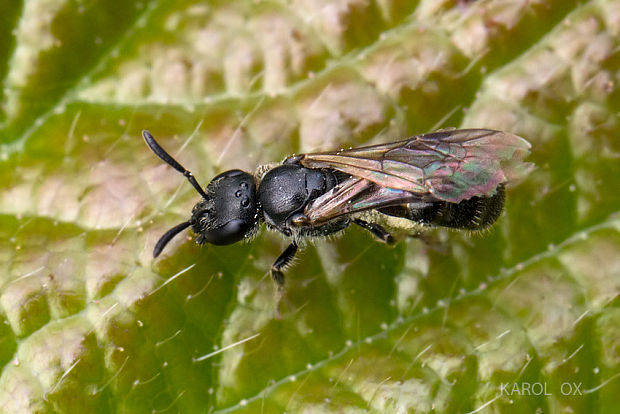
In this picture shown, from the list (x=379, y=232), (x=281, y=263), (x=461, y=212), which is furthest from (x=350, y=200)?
(x=461, y=212)

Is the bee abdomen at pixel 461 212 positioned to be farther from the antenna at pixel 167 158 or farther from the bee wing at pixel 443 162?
the antenna at pixel 167 158

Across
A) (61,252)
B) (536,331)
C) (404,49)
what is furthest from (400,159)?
(61,252)

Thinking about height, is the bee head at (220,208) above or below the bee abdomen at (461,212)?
above

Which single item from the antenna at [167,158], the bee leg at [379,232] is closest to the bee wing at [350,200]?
the bee leg at [379,232]

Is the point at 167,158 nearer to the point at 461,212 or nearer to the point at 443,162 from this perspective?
the point at 443,162

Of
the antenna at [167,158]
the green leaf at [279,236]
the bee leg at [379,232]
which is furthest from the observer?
the bee leg at [379,232]

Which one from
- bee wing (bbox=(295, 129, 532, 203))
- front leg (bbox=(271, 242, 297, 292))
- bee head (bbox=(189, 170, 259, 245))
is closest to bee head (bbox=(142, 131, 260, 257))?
bee head (bbox=(189, 170, 259, 245))

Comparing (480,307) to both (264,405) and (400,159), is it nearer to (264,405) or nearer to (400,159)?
(400,159)
